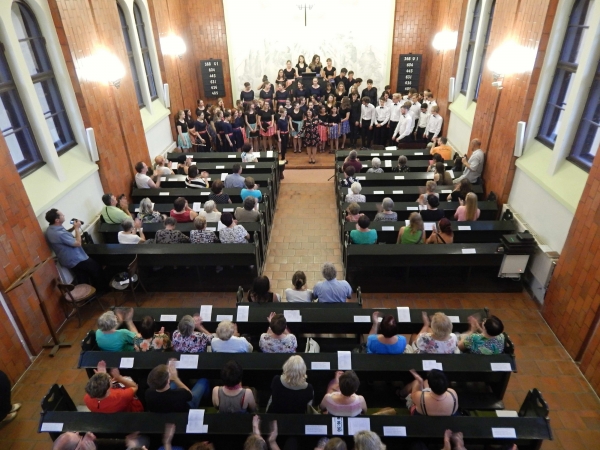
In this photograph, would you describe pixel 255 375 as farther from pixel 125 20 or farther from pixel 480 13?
pixel 480 13

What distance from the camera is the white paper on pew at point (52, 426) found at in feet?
10.9

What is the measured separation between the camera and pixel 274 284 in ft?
20.6

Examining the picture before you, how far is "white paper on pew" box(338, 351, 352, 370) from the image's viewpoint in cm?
377

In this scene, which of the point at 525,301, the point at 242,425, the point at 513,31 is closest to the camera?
the point at 242,425

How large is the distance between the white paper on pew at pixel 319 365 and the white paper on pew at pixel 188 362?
3.55 feet

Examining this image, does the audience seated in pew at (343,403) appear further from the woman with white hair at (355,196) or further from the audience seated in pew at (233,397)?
the woman with white hair at (355,196)

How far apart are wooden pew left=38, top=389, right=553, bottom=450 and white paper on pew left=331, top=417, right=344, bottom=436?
0.07 feet

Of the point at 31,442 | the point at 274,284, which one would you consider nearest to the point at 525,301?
the point at 274,284

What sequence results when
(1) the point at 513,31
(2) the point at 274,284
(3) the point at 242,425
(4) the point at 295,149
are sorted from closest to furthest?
(3) the point at 242,425
(2) the point at 274,284
(1) the point at 513,31
(4) the point at 295,149

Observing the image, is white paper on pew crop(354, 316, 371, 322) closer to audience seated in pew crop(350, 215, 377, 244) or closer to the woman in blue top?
the woman in blue top

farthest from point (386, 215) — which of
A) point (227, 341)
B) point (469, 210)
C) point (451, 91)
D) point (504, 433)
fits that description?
point (451, 91)

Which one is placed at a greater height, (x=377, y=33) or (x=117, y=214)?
(x=377, y=33)

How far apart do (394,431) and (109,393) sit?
7.74 ft

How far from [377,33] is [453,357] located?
1157 cm
